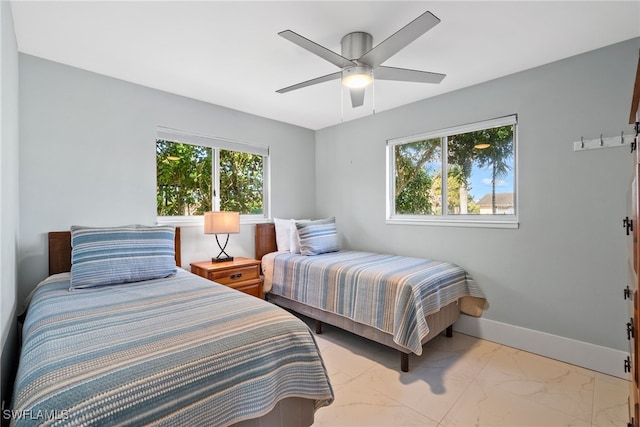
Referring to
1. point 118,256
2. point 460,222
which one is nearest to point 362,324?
point 460,222

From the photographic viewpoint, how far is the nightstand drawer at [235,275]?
2.76 metres

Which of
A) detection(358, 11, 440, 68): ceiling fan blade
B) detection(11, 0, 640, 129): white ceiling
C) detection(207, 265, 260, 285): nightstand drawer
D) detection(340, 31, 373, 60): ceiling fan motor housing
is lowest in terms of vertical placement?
detection(207, 265, 260, 285): nightstand drawer

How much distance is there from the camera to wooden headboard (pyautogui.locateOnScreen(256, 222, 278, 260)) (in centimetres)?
363

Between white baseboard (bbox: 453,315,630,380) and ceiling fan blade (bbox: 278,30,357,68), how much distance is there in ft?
8.45

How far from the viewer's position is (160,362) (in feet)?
3.35

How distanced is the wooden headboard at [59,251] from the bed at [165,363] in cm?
65

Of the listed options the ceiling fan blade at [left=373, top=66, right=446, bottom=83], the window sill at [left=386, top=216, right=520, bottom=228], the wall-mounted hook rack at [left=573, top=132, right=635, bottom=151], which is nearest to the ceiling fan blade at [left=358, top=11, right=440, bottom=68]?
the ceiling fan blade at [left=373, top=66, right=446, bottom=83]

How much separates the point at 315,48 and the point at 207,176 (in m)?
2.08

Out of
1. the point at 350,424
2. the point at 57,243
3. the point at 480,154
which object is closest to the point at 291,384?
the point at 350,424

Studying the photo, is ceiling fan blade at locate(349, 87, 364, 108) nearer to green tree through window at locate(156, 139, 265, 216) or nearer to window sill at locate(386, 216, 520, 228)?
window sill at locate(386, 216, 520, 228)

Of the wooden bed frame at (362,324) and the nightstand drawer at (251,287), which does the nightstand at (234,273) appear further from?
the wooden bed frame at (362,324)

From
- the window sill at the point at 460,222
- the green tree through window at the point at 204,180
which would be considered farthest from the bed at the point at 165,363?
the window sill at the point at 460,222

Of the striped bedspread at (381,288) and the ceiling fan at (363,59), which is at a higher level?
the ceiling fan at (363,59)

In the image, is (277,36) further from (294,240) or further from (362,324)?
(362,324)
